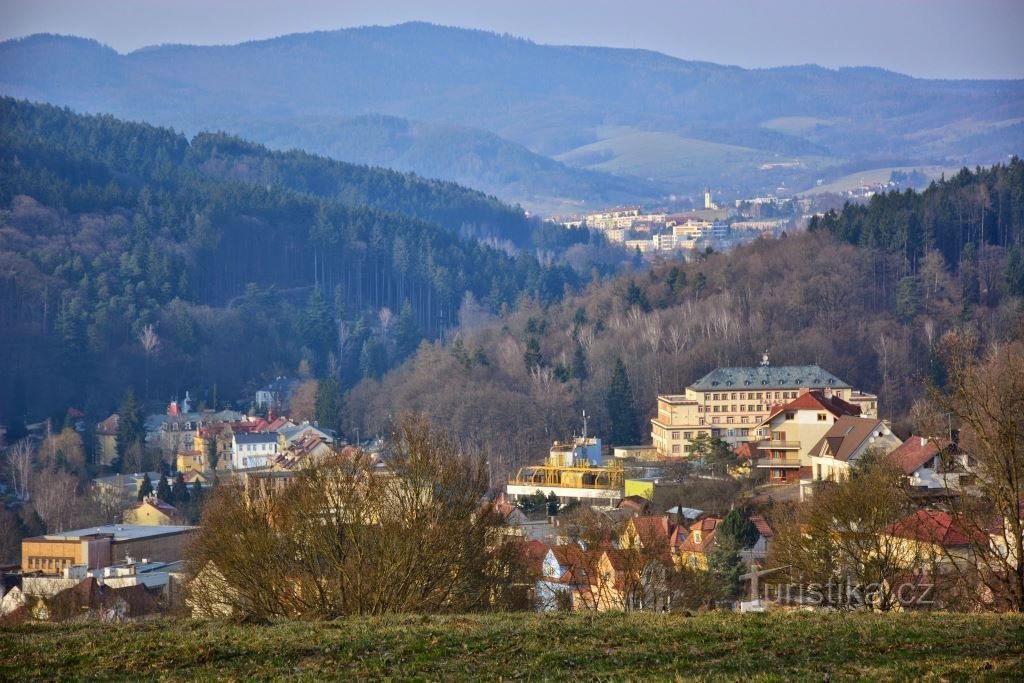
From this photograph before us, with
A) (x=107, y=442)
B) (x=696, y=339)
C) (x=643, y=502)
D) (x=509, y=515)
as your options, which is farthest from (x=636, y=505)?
(x=107, y=442)

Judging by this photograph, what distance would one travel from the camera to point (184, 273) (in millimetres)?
121188

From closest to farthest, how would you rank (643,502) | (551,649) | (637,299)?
(551,649) → (643,502) → (637,299)

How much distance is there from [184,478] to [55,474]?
17.1ft

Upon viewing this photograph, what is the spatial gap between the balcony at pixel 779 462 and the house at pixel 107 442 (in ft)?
107

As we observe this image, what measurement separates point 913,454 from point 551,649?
91.2 feet

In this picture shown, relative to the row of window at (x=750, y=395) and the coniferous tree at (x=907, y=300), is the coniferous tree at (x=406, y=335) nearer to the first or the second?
the coniferous tree at (x=907, y=300)

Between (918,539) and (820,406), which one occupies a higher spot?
(918,539)

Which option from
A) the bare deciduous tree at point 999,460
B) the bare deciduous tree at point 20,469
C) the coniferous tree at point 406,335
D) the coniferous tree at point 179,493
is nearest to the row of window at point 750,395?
the coniferous tree at point 179,493

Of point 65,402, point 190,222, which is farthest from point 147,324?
point 190,222

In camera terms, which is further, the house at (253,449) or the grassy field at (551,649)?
the house at (253,449)

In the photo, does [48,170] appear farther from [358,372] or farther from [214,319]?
[358,372]

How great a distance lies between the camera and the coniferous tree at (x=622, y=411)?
66.6 metres

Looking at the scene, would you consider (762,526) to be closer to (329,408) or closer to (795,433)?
(795,433)

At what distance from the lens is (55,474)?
65438mm
